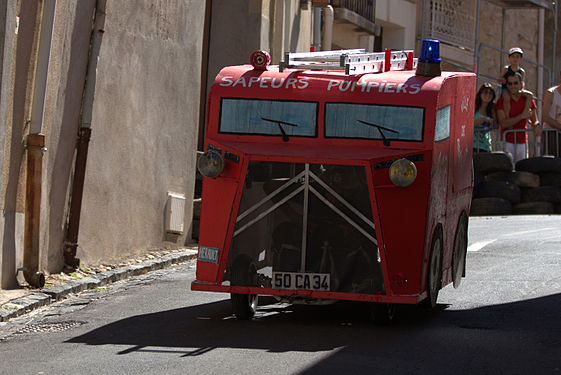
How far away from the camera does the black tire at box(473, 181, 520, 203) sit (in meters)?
23.5

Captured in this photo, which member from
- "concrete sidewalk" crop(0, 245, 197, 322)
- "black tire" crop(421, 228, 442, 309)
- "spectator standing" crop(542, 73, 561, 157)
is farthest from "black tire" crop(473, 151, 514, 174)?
"black tire" crop(421, 228, 442, 309)

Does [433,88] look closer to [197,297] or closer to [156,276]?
[197,297]

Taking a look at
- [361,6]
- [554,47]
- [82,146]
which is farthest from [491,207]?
[554,47]

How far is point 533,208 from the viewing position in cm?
2377

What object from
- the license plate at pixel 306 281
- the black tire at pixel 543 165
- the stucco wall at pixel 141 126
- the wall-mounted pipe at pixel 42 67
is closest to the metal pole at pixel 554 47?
the black tire at pixel 543 165

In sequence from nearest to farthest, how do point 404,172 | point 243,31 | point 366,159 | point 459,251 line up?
point 404,172, point 366,159, point 459,251, point 243,31

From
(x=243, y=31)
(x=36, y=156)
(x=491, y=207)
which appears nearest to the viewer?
(x=36, y=156)

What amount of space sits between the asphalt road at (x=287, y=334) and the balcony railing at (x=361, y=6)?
1556 centimetres

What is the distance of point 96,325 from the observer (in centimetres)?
1109

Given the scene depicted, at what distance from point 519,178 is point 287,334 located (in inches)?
561

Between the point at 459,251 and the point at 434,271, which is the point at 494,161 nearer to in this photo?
the point at 459,251

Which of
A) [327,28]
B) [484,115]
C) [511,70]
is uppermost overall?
[327,28]

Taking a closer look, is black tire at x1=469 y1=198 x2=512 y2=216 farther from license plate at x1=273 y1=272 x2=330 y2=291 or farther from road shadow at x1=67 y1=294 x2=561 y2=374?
license plate at x1=273 y1=272 x2=330 y2=291

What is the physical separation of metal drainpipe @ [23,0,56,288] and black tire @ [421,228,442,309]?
14.2ft
